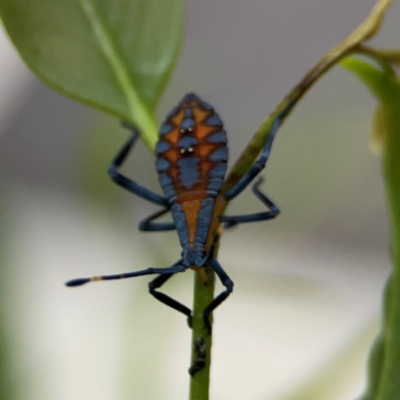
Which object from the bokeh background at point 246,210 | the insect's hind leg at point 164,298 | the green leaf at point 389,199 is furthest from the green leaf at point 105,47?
the bokeh background at point 246,210

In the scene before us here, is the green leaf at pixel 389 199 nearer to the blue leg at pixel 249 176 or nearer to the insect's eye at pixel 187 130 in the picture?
the blue leg at pixel 249 176

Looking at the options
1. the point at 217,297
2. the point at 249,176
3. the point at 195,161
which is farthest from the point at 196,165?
the point at 217,297

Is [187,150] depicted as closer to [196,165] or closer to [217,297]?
[196,165]

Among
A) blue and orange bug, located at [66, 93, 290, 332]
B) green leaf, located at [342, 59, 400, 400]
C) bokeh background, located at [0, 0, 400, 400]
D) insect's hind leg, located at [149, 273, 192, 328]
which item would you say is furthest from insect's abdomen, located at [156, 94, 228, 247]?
bokeh background, located at [0, 0, 400, 400]

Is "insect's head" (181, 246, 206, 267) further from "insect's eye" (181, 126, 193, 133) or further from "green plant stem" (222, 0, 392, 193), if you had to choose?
"green plant stem" (222, 0, 392, 193)

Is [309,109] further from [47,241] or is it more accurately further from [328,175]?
[47,241]

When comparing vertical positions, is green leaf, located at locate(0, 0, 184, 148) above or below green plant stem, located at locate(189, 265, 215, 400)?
above

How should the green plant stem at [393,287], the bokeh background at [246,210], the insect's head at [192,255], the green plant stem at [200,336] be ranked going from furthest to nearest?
the bokeh background at [246,210], the insect's head at [192,255], the green plant stem at [393,287], the green plant stem at [200,336]
